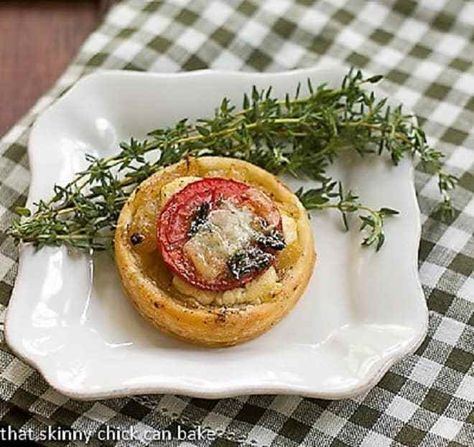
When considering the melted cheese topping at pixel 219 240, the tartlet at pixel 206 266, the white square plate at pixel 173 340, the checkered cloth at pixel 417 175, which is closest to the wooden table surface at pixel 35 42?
the checkered cloth at pixel 417 175

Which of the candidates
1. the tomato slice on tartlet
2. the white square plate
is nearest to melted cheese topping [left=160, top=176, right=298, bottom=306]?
the tomato slice on tartlet

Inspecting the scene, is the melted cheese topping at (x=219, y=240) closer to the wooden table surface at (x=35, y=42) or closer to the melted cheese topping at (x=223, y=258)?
the melted cheese topping at (x=223, y=258)

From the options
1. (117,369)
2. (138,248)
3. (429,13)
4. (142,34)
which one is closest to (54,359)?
(117,369)

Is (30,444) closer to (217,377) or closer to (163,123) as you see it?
(217,377)

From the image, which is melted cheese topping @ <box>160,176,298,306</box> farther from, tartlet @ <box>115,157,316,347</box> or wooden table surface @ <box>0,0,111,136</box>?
wooden table surface @ <box>0,0,111,136</box>

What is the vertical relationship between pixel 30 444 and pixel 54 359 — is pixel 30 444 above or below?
below

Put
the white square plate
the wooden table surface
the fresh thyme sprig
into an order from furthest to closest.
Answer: the wooden table surface, the fresh thyme sprig, the white square plate
